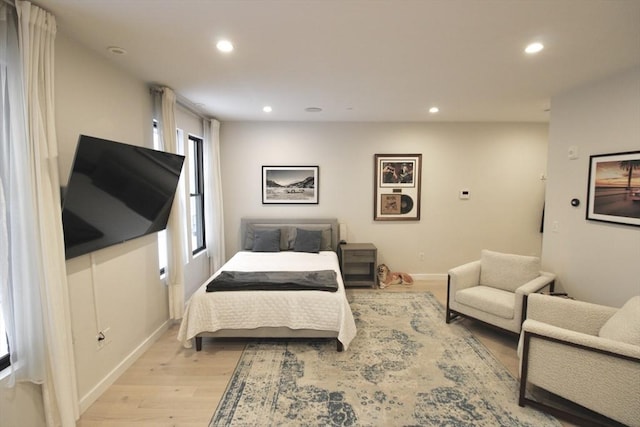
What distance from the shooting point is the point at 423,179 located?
4984mm

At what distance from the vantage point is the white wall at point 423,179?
16.1 feet

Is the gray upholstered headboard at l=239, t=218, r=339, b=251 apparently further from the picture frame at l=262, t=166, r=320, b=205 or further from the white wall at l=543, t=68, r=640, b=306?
the white wall at l=543, t=68, r=640, b=306

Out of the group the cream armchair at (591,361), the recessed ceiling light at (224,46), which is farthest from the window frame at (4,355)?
the cream armchair at (591,361)

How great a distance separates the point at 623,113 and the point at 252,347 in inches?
163

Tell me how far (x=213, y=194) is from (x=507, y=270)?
4.00m

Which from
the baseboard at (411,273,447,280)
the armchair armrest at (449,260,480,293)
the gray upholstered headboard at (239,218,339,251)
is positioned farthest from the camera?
the baseboard at (411,273,447,280)

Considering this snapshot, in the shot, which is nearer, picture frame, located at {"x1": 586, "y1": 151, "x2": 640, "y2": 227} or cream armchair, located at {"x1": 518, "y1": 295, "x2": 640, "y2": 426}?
cream armchair, located at {"x1": 518, "y1": 295, "x2": 640, "y2": 426}

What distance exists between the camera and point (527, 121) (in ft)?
15.8

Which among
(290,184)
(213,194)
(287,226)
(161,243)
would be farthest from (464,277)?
(213,194)

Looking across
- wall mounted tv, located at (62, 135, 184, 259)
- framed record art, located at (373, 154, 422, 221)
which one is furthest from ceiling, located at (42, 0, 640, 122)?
framed record art, located at (373, 154, 422, 221)

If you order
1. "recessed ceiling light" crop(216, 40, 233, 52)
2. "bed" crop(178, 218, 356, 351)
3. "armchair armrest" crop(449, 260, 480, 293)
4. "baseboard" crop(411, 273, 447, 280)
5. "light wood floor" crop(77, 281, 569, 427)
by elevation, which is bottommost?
"light wood floor" crop(77, 281, 569, 427)

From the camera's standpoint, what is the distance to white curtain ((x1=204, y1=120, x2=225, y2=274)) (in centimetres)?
448

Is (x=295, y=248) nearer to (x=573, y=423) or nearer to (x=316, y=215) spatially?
(x=316, y=215)

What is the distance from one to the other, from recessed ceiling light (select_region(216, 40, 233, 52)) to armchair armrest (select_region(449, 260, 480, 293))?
315 cm
